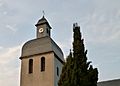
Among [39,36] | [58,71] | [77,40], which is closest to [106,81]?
[58,71]

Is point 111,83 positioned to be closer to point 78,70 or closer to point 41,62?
point 41,62

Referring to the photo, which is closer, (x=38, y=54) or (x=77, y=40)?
(x=77, y=40)

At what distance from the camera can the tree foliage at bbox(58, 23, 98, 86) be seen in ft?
61.5

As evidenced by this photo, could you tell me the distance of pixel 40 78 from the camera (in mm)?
30734

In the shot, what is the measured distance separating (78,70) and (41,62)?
1287 cm

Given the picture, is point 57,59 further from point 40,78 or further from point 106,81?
point 106,81

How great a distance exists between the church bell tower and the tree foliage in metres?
11.0

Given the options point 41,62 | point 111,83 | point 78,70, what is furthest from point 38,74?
point 78,70

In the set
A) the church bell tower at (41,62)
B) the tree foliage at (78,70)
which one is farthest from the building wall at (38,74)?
the tree foliage at (78,70)

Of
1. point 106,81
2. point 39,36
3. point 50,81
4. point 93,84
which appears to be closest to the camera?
point 93,84

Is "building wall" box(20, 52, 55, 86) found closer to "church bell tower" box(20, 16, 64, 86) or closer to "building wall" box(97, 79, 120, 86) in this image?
"church bell tower" box(20, 16, 64, 86)

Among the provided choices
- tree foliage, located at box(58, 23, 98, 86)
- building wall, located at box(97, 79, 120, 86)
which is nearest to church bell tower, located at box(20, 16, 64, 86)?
building wall, located at box(97, 79, 120, 86)

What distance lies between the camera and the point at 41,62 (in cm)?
3144

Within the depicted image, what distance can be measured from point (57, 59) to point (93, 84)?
13.3 meters
